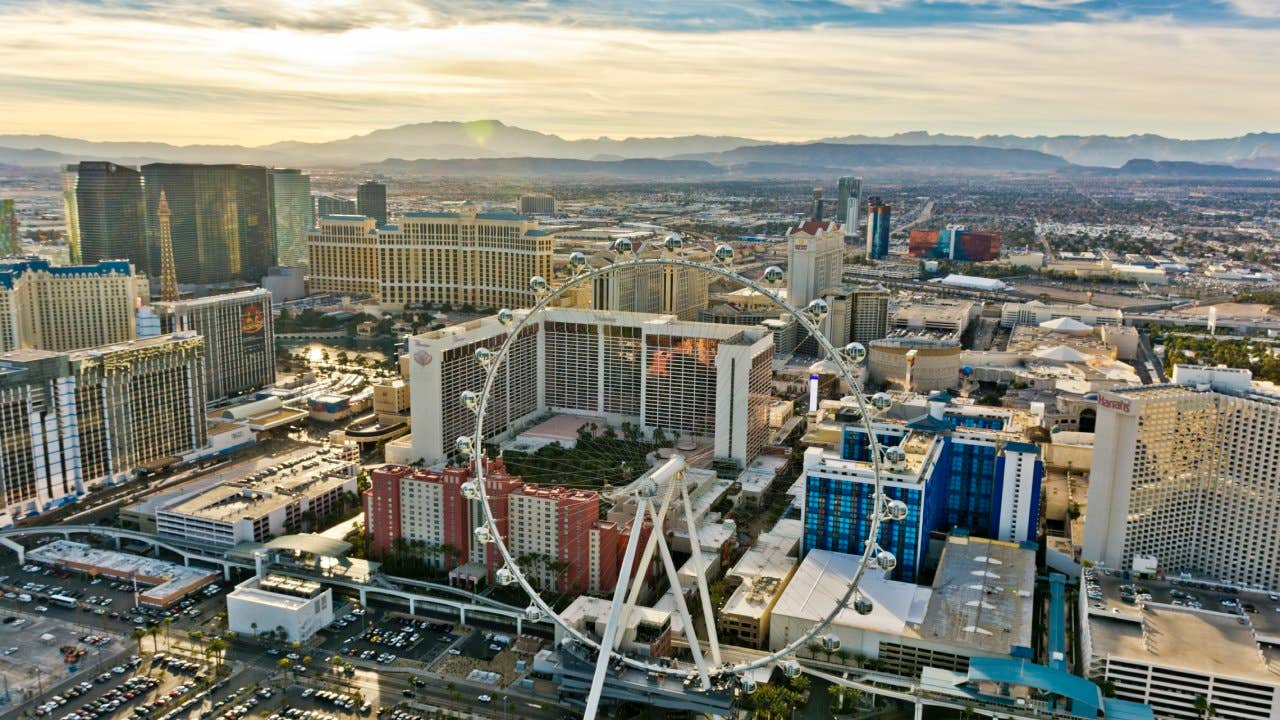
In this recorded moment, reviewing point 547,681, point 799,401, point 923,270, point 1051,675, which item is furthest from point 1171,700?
point 923,270

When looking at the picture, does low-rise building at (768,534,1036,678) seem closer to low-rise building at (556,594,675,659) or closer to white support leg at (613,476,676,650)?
low-rise building at (556,594,675,659)

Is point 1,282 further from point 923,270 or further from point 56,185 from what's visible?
A: point 56,185

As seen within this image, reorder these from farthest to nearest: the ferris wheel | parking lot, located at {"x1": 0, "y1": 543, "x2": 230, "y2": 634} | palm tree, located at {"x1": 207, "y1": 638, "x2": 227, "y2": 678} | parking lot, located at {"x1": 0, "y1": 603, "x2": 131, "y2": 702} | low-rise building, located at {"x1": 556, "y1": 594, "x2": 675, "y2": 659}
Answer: parking lot, located at {"x1": 0, "y1": 543, "x2": 230, "y2": 634}, palm tree, located at {"x1": 207, "y1": 638, "x2": 227, "y2": 678}, parking lot, located at {"x1": 0, "y1": 603, "x2": 131, "y2": 702}, low-rise building, located at {"x1": 556, "y1": 594, "x2": 675, "y2": 659}, the ferris wheel

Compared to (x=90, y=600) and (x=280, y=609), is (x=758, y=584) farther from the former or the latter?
(x=90, y=600)

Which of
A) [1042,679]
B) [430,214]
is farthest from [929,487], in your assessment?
[430,214]

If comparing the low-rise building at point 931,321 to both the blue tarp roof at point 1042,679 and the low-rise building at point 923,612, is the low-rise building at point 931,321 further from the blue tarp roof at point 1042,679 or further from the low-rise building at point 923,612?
the blue tarp roof at point 1042,679

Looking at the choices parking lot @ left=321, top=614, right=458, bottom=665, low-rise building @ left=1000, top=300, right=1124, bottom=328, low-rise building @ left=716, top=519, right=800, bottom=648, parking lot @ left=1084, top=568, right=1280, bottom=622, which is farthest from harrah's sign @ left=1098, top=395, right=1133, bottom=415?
low-rise building @ left=1000, top=300, right=1124, bottom=328
